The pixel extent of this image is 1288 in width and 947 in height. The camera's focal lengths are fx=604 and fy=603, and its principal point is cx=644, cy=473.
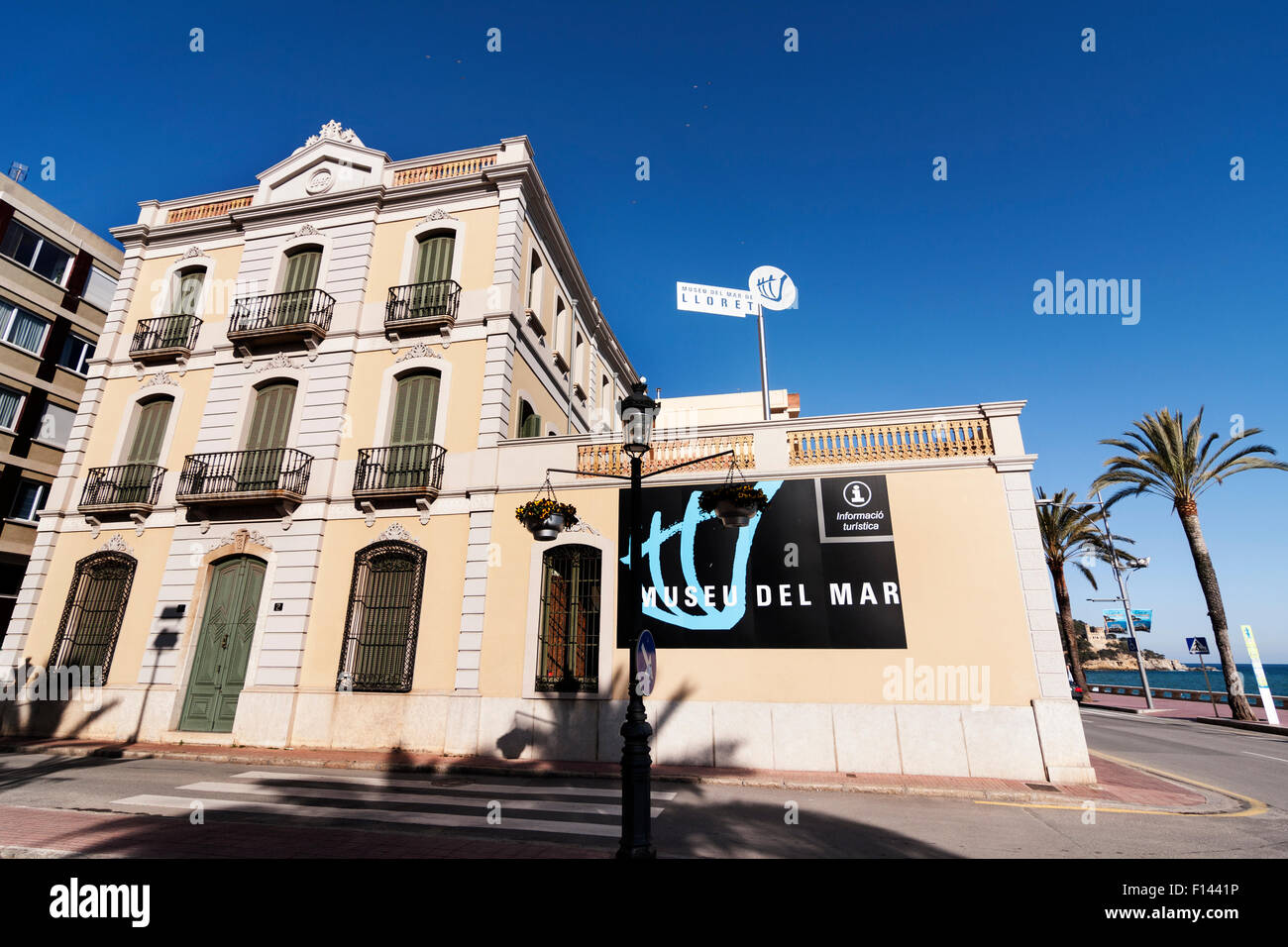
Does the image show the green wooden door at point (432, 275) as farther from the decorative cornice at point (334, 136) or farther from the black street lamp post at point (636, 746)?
the black street lamp post at point (636, 746)

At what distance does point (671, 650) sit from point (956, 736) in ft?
17.9

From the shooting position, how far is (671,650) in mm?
12555

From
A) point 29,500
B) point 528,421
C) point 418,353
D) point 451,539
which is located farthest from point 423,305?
point 29,500

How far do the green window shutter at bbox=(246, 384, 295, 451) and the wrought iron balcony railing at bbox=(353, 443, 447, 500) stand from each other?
2891 millimetres

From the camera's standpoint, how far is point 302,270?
1816cm

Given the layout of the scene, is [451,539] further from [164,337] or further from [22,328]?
[22,328]

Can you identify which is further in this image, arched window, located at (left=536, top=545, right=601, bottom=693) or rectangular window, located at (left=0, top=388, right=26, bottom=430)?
rectangular window, located at (left=0, top=388, right=26, bottom=430)

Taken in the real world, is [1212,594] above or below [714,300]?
below

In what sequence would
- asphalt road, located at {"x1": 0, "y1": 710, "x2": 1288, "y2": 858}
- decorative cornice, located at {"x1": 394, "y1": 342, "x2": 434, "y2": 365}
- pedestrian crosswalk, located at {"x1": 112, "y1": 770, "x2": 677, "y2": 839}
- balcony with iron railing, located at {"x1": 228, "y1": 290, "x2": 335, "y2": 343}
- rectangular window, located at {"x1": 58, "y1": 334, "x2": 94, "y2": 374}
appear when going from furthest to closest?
rectangular window, located at {"x1": 58, "y1": 334, "x2": 94, "y2": 374}, balcony with iron railing, located at {"x1": 228, "y1": 290, "x2": 335, "y2": 343}, decorative cornice, located at {"x1": 394, "y1": 342, "x2": 434, "y2": 365}, pedestrian crosswalk, located at {"x1": 112, "y1": 770, "x2": 677, "y2": 839}, asphalt road, located at {"x1": 0, "y1": 710, "x2": 1288, "y2": 858}

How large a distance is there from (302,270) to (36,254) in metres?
12.3

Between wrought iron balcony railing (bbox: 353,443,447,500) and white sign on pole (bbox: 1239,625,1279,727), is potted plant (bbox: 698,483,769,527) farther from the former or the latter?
white sign on pole (bbox: 1239,625,1279,727)

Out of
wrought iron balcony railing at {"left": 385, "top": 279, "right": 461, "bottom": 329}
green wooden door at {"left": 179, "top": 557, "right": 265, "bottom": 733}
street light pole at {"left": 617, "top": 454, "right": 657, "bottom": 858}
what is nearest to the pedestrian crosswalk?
street light pole at {"left": 617, "top": 454, "right": 657, "bottom": 858}

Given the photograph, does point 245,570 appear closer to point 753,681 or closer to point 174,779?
point 174,779

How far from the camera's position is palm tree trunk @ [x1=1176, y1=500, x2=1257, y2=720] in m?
21.6
